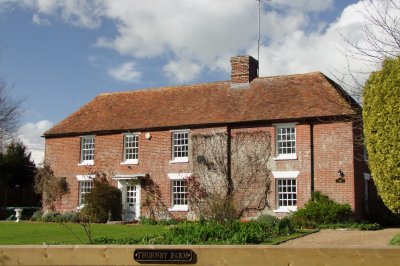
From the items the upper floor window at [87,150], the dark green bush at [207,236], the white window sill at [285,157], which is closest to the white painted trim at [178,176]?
the white window sill at [285,157]

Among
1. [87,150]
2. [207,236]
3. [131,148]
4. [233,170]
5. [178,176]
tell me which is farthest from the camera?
[87,150]

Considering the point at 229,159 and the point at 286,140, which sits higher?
the point at 286,140

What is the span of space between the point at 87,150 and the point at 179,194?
6870 mm

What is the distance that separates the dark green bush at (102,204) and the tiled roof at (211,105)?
12.3ft

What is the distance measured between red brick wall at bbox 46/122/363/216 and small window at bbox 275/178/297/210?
316 mm

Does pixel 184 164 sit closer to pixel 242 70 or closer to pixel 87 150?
pixel 242 70

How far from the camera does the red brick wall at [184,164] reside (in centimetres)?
2309

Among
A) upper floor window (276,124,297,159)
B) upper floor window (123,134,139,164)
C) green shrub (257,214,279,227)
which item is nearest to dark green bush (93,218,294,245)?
green shrub (257,214,279,227)

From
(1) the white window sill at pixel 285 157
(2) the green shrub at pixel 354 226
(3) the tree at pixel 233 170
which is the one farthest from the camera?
(3) the tree at pixel 233 170

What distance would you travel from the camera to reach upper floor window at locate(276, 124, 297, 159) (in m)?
24.7

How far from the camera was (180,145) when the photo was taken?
89.4ft

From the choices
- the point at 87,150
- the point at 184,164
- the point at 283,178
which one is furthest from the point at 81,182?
the point at 283,178

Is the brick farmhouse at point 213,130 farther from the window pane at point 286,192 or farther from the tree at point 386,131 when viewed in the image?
the tree at point 386,131

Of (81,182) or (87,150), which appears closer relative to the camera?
(81,182)
